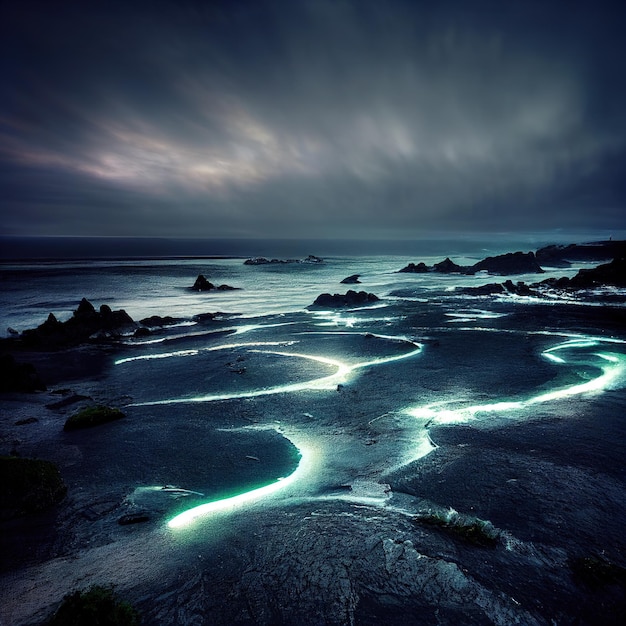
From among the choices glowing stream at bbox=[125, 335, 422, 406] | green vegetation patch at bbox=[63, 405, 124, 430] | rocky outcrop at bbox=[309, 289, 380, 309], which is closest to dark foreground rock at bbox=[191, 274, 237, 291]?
rocky outcrop at bbox=[309, 289, 380, 309]

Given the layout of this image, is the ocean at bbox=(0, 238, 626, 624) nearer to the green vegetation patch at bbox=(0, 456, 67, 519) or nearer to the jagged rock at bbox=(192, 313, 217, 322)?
the green vegetation patch at bbox=(0, 456, 67, 519)

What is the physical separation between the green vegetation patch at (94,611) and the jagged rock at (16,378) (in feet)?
52.1

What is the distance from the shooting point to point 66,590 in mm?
6797

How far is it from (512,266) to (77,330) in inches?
3490

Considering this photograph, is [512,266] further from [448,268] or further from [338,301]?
[338,301]

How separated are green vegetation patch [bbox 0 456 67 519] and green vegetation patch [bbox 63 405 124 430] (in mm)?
4654

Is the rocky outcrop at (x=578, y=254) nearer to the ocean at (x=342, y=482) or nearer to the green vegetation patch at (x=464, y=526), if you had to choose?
the ocean at (x=342, y=482)

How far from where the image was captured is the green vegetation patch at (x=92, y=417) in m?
14.3

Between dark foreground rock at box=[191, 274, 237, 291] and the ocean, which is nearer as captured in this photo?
the ocean

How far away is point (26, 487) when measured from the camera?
9.26 meters

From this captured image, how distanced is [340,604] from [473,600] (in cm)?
235

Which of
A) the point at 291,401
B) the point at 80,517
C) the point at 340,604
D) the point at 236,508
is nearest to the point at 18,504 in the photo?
the point at 80,517

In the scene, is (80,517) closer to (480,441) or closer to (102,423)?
(102,423)

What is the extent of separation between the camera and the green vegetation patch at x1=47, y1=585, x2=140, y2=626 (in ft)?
19.3
